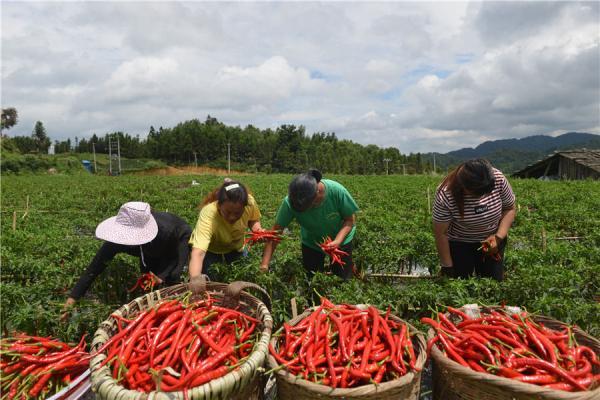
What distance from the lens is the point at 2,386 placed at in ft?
9.89

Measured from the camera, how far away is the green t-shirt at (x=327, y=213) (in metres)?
4.47

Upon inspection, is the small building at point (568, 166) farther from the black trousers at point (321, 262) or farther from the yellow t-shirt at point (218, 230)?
the yellow t-shirt at point (218, 230)

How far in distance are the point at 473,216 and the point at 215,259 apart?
10.3ft

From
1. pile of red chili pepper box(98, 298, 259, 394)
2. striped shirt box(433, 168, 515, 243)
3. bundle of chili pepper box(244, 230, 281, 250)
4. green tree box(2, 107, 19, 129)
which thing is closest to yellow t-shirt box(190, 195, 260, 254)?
bundle of chili pepper box(244, 230, 281, 250)

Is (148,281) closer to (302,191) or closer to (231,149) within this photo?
(302,191)

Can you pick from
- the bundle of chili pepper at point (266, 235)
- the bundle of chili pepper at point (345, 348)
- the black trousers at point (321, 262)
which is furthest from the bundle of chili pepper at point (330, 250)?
the bundle of chili pepper at point (345, 348)

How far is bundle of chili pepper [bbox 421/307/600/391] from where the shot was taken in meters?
2.39

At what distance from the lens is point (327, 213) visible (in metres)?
4.52

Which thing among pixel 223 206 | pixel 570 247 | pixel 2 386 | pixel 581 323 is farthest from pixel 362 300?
pixel 570 247

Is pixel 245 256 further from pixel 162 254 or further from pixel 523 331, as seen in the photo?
pixel 523 331

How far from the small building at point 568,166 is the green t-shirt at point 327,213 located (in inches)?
1122

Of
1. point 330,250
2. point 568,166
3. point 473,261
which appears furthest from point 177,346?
point 568,166

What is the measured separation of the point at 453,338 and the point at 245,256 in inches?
116

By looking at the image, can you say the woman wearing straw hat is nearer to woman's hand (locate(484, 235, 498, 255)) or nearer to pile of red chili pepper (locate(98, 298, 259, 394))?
pile of red chili pepper (locate(98, 298, 259, 394))
